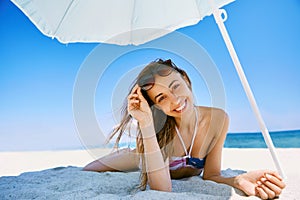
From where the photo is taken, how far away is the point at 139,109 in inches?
50.0

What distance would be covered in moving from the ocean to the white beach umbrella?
10.6 m

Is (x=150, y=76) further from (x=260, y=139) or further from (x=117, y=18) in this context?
(x=260, y=139)

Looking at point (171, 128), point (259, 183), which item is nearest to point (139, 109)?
point (171, 128)

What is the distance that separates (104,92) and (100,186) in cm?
45

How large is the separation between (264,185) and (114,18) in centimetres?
119

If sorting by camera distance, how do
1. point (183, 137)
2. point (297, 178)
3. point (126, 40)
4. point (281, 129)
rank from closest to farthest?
point (297, 178) < point (183, 137) < point (126, 40) < point (281, 129)

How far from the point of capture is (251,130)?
1231cm

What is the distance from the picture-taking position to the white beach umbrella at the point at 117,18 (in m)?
1.43

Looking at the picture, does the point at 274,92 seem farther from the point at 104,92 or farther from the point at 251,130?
the point at 104,92

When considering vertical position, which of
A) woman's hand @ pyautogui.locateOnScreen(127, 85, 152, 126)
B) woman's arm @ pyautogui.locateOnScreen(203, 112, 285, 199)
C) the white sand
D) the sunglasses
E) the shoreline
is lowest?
the shoreline

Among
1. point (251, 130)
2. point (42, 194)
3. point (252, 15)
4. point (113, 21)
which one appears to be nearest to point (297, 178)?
point (42, 194)

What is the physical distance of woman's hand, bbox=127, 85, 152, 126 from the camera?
1237mm

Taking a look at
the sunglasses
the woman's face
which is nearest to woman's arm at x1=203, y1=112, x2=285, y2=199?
the woman's face

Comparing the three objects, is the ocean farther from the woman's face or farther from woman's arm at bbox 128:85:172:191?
woman's arm at bbox 128:85:172:191
